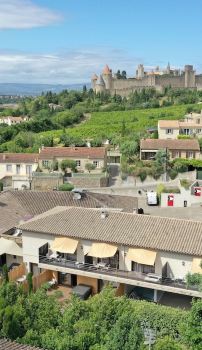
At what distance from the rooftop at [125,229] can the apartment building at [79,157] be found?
98.5ft

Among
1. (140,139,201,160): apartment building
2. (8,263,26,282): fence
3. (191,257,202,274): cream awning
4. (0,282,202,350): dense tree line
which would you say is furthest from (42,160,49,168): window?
(0,282,202,350): dense tree line

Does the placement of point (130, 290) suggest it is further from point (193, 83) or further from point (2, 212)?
point (193, 83)

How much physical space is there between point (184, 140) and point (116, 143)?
14935 millimetres

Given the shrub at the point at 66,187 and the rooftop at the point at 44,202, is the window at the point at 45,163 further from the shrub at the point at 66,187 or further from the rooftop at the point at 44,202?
the rooftop at the point at 44,202

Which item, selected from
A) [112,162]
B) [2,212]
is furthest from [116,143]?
[2,212]

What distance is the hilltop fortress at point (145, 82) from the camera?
6496 inches

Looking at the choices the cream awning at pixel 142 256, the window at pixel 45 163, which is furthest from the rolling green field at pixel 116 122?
the cream awning at pixel 142 256

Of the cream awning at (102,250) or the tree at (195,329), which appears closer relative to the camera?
the tree at (195,329)

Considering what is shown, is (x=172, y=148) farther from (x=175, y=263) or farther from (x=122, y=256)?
(x=175, y=263)

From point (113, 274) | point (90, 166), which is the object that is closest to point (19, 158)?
point (90, 166)

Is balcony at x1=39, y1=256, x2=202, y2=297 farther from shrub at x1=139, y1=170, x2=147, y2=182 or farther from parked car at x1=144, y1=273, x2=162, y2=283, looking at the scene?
shrub at x1=139, y1=170, x2=147, y2=182

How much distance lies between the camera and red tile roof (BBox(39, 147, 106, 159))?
213 feet

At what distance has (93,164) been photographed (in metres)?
64.7

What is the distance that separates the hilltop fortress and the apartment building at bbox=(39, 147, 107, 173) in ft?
333
